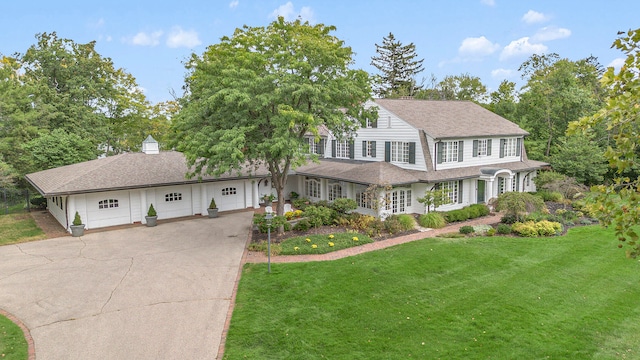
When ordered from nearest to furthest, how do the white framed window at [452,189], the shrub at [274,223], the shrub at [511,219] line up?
the shrub at [274,223], the shrub at [511,219], the white framed window at [452,189]

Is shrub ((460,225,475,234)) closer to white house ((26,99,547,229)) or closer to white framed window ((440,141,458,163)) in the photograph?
white house ((26,99,547,229))

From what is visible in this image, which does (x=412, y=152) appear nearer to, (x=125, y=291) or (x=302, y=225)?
(x=302, y=225)

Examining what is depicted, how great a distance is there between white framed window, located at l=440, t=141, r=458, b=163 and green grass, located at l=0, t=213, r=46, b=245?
22.4m

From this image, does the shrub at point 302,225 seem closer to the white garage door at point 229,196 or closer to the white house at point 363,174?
the white house at point 363,174

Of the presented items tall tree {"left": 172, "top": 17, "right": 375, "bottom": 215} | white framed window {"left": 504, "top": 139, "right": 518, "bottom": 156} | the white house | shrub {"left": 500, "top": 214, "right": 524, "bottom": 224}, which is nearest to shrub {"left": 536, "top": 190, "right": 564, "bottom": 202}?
the white house

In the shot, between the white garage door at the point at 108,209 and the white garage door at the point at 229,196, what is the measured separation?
5.39 metres

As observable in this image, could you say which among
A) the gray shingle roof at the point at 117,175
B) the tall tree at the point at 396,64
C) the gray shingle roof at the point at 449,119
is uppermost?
the tall tree at the point at 396,64

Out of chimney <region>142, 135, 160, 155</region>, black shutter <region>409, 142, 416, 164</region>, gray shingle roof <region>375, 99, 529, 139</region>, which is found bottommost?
black shutter <region>409, 142, 416, 164</region>

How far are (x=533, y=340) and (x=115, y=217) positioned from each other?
2126cm

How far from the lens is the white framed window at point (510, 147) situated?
29.6m

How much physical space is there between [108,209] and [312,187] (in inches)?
514

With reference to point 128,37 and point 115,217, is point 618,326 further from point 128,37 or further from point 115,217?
point 128,37

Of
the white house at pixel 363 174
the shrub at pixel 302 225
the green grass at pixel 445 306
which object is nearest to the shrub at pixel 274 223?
the shrub at pixel 302 225

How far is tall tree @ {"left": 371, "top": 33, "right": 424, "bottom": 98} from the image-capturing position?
5925 cm
